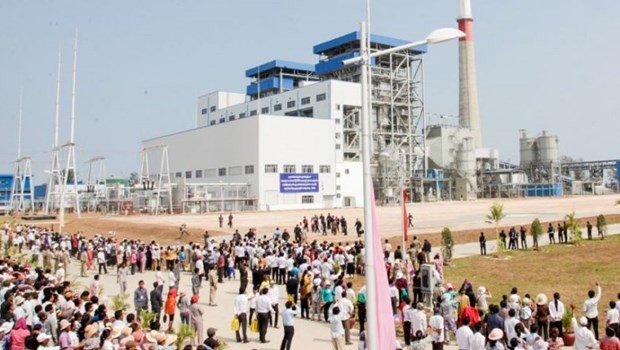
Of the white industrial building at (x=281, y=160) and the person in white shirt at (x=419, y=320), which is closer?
the person in white shirt at (x=419, y=320)

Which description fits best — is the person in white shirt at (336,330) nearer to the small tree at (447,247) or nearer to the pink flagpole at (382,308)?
the pink flagpole at (382,308)

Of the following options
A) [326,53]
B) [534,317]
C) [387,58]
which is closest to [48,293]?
[534,317]

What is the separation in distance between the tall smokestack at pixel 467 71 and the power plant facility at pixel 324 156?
8.3 inches

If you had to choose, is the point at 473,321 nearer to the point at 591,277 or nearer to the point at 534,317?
the point at 534,317

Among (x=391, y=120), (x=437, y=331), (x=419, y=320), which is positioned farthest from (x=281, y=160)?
(x=437, y=331)

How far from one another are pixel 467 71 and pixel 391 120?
78.5ft

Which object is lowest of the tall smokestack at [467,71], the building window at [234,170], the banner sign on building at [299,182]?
the banner sign on building at [299,182]

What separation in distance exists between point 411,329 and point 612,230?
33955 mm

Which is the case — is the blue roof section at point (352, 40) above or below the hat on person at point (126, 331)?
above

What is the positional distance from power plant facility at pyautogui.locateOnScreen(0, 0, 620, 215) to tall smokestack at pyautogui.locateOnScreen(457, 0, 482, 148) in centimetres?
21

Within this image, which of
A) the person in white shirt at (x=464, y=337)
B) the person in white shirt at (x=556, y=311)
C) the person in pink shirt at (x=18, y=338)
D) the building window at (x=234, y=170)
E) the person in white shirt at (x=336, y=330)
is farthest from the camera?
the building window at (x=234, y=170)

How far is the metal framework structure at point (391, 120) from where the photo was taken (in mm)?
88312

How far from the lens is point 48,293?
43.4 feet

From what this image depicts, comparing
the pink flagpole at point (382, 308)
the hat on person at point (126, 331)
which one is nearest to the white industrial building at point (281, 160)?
the hat on person at point (126, 331)
